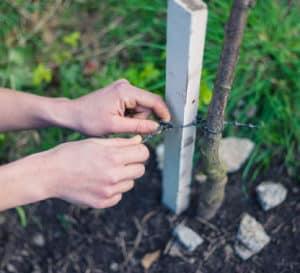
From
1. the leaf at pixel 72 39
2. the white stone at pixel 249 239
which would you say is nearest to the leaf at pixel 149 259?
the white stone at pixel 249 239

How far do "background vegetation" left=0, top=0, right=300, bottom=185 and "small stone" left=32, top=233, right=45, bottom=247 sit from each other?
386 mm

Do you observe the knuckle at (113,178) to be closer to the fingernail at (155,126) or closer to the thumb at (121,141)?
the thumb at (121,141)

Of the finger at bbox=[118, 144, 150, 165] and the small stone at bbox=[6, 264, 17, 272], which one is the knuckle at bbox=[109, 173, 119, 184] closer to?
the finger at bbox=[118, 144, 150, 165]

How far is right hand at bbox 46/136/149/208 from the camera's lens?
3.77ft

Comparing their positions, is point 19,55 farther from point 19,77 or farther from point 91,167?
point 91,167

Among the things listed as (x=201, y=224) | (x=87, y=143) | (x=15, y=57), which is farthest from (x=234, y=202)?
(x=15, y=57)

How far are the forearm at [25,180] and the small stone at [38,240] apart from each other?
0.51m

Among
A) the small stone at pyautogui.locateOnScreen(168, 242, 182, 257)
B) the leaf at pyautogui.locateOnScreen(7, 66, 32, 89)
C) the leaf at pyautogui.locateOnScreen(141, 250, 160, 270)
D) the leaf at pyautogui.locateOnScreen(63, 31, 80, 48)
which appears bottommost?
the leaf at pyautogui.locateOnScreen(141, 250, 160, 270)

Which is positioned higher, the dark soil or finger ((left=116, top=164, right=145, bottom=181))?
finger ((left=116, top=164, right=145, bottom=181))

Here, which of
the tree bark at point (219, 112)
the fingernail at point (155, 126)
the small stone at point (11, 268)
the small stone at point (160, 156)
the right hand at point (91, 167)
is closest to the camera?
the tree bark at point (219, 112)

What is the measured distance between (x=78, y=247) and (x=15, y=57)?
1.00m

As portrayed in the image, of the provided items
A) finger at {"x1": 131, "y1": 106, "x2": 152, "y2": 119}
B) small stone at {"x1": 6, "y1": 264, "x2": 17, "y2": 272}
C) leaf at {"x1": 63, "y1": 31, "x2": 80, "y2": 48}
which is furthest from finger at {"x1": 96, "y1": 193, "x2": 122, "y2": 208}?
leaf at {"x1": 63, "y1": 31, "x2": 80, "y2": 48}

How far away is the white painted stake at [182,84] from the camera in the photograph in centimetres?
98

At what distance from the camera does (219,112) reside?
115 centimetres
